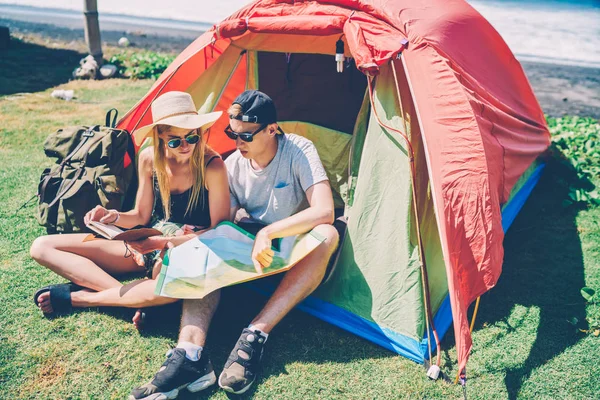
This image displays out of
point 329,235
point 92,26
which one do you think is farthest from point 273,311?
point 92,26

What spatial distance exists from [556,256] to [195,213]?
8.58 feet

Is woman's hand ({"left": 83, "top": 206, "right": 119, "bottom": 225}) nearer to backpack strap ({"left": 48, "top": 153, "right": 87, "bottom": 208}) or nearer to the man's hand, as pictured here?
backpack strap ({"left": 48, "top": 153, "right": 87, "bottom": 208})

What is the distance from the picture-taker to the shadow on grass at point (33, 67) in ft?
25.5

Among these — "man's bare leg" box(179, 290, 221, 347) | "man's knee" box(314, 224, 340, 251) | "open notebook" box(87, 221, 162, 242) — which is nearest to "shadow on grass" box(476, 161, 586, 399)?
"man's knee" box(314, 224, 340, 251)

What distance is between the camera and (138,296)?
9.50ft

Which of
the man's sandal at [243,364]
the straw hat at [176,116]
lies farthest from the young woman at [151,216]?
the man's sandal at [243,364]

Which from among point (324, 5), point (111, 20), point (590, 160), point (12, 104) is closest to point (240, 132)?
point (324, 5)

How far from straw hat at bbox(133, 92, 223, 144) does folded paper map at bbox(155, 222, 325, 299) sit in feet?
2.02

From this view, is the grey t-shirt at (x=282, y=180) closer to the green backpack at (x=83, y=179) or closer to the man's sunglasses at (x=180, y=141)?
the man's sunglasses at (x=180, y=141)

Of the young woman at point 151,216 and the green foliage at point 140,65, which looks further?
the green foliage at point 140,65

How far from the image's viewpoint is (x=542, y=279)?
3.59 meters

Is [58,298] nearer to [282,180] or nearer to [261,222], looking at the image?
[261,222]

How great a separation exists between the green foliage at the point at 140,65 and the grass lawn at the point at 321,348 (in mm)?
5318

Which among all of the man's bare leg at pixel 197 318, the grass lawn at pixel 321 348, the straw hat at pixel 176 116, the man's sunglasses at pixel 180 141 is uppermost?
the straw hat at pixel 176 116
